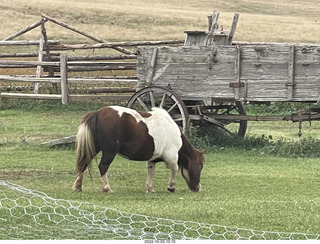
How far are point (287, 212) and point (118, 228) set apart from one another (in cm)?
237

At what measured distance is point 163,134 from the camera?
10.6 metres

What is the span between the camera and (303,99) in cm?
1458

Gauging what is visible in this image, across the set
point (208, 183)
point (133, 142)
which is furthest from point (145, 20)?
point (133, 142)

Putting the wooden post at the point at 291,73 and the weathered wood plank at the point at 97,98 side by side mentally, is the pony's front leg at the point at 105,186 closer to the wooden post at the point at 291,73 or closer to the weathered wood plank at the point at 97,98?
the wooden post at the point at 291,73

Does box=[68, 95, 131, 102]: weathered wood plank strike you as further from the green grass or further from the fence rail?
the green grass

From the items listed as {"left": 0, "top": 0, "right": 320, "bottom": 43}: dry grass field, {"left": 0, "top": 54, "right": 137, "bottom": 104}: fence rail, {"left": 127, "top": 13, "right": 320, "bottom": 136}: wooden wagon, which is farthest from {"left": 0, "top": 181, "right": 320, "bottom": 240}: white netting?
{"left": 0, "top": 0, "right": 320, "bottom": 43}: dry grass field

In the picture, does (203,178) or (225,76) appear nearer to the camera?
(203,178)

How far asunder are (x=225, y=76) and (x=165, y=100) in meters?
1.28

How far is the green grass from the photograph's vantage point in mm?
8516

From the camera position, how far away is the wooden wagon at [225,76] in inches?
572

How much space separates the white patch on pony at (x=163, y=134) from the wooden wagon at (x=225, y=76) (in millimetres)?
3942

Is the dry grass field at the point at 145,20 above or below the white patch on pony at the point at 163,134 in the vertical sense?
below

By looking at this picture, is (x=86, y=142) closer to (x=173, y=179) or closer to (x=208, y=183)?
(x=173, y=179)

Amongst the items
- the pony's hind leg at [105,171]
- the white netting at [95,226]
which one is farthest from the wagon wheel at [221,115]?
the white netting at [95,226]
